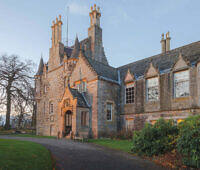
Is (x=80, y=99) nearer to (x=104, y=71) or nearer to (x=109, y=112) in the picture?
(x=109, y=112)

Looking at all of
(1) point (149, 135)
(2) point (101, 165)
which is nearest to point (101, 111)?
(1) point (149, 135)

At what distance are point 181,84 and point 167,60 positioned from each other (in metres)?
3.56

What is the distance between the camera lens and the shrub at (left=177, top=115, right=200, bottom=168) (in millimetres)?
8656

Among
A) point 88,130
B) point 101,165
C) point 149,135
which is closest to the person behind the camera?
point 101,165

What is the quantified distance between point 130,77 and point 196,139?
14.3 metres

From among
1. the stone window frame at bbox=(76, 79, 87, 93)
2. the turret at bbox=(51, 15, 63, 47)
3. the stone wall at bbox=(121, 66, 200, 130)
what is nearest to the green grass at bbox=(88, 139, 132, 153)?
the stone wall at bbox=(121, 66, 200, 130)

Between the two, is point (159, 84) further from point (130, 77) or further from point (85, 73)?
point (85, 73)

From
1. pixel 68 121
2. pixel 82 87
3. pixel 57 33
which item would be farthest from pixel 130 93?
pixel 57 33

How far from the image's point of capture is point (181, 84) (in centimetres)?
1828

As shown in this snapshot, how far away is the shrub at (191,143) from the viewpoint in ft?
28.4

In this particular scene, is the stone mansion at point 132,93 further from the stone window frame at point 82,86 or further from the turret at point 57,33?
the turret at point 57,33

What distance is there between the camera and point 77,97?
21641 mm

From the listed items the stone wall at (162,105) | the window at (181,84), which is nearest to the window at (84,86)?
the stone wall at (162,105)

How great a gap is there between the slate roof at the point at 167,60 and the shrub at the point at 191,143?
30.9ft
